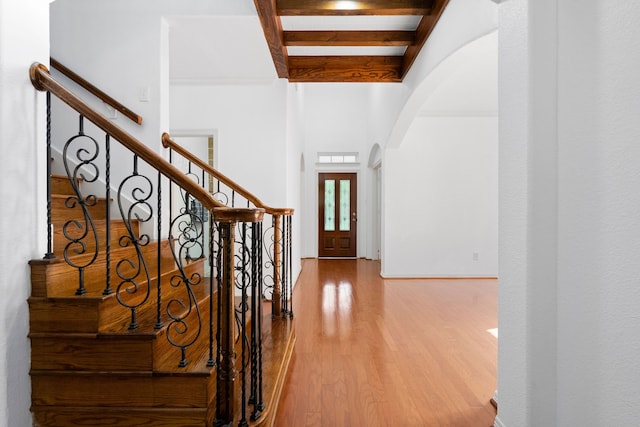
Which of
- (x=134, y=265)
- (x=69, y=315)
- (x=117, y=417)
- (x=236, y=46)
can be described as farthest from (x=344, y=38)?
(x=117, y=417)

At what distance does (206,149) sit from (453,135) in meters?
4.98

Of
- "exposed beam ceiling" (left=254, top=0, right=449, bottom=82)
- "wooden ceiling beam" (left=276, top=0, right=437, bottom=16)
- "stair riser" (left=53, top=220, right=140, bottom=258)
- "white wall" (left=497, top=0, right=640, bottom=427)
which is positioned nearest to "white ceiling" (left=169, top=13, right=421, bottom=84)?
"exposed beam ceiling" (left=254, top=0, right=449, bottom=82)

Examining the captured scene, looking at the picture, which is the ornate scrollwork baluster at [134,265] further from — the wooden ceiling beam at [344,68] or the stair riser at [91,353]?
the wooden ceiling beam at [344,68]

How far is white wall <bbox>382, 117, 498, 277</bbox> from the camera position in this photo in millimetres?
6449

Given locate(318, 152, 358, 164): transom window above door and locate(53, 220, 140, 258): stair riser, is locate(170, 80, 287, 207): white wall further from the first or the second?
locate(318, 152, 358, 164): transom window above door

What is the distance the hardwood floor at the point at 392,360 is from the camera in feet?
7.07

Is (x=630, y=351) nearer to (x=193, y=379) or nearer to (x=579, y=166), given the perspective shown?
(x=579, y=166)

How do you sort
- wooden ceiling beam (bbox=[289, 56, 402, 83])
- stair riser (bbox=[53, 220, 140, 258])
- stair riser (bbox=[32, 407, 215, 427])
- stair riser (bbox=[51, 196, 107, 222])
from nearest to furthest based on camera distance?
stair riser (bbox=[32, 407, 215, 427]) → stair riser (bbox=[53, 220, 140, 258]) → stair riser (bbox=[51, 196, 107, 222]) → wooden ceiling beam (bbox=[289, 56, 402, 83])

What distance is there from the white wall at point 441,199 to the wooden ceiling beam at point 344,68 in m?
1.86

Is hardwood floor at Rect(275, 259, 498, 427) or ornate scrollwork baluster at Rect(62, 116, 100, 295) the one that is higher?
ornate scrollwork baluster at Rect(62, 116, 100, 295)

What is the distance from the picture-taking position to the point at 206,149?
312 inches

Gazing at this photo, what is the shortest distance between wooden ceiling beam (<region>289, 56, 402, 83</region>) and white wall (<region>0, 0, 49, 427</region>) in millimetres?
3185

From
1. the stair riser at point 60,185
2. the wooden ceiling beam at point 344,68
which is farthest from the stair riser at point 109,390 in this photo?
the wooden ceiling beam at point 344,68

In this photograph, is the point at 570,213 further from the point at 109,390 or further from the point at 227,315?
the point at 109,390
